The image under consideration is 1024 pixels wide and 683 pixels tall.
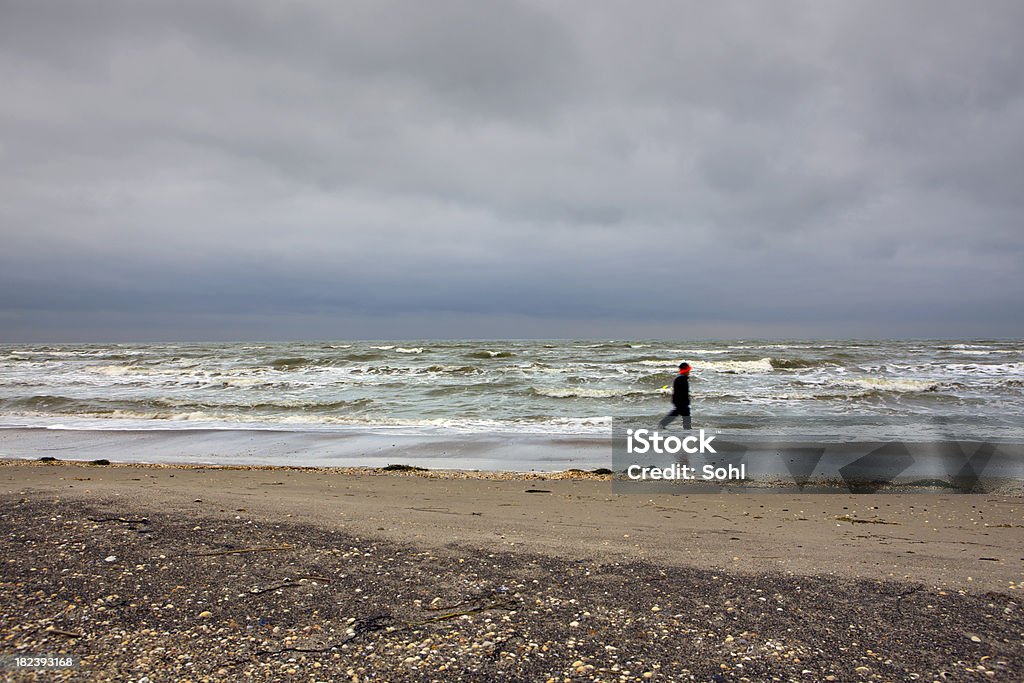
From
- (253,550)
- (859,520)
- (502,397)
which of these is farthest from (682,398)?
(502,397)

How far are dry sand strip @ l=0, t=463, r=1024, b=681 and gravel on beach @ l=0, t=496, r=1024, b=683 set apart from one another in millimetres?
13

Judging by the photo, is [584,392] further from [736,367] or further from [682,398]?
[736,367]

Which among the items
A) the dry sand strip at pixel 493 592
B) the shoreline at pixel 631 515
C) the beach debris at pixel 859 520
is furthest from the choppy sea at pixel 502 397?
the dry sand strip at pixel 493 592

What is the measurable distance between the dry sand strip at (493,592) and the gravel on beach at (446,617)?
0.01m

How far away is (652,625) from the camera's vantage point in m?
→ 3.22

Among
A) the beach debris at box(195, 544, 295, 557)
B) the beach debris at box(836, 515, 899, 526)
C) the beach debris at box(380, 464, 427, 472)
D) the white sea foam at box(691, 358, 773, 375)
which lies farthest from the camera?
the white sea foam at box(691, 358, 773, 375)

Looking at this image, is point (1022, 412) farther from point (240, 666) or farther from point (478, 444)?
point (240, 666)

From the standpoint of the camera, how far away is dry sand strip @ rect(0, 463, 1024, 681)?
2.84m

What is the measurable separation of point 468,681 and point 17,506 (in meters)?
4.70

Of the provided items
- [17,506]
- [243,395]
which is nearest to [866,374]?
[243,395]

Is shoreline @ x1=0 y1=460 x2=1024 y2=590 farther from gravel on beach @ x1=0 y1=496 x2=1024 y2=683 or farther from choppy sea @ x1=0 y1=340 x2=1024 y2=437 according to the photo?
choppy sea @ x1=0 y1=340 x2=1024 y2=437

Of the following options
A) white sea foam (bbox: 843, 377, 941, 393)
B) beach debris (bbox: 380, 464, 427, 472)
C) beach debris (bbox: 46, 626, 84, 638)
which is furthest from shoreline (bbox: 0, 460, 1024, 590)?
white sea foam (bbox: 843, 377, 941, 393)

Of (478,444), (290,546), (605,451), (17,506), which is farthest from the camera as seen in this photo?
(478,444)

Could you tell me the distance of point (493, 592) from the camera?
361 cm
